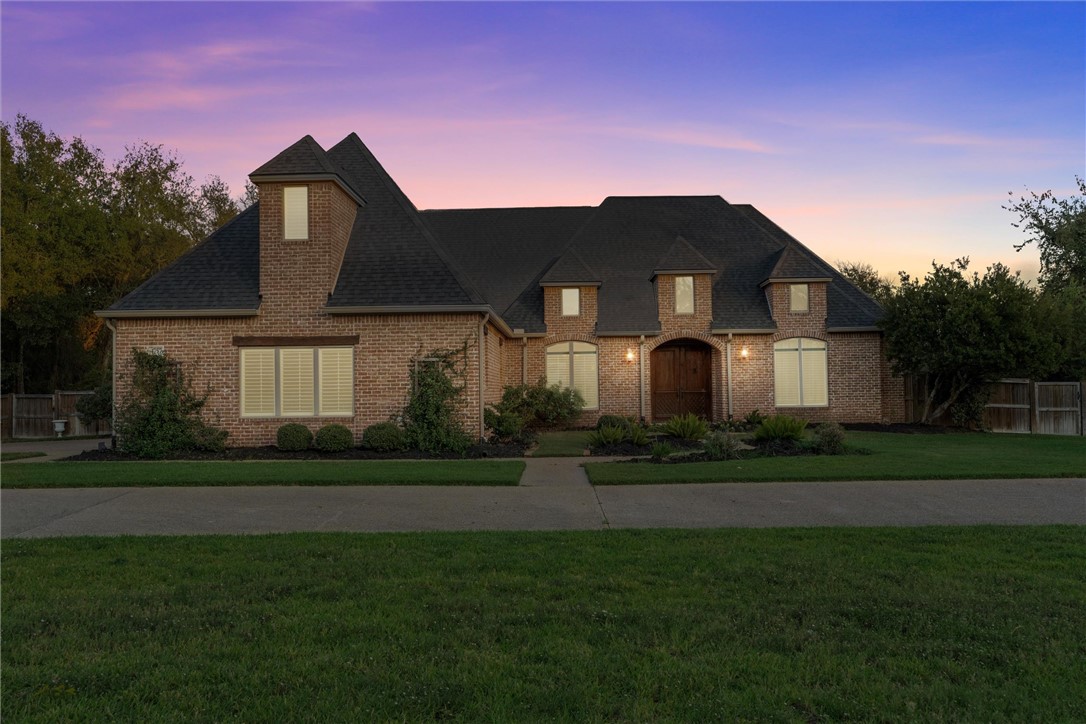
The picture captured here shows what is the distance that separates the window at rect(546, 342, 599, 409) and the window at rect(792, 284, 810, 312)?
6.32 metres

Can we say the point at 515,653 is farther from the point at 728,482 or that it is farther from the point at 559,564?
the point at 728,482

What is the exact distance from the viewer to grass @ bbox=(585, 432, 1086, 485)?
11.6m

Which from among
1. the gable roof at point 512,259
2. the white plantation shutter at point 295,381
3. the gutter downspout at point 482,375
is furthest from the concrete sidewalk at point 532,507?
the gable roof at point 512,259

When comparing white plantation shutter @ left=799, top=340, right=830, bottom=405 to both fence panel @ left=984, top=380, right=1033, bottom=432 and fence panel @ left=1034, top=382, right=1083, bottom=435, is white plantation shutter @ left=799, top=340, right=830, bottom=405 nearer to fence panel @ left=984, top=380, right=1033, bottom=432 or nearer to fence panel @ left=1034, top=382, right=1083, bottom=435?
fence panel @ left=984, top=380, right=1033, bottom=432

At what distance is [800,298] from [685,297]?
11.5ft

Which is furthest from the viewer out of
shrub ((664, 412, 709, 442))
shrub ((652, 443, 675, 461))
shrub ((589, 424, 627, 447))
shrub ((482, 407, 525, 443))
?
shrub ((482, 407, 525, 443))

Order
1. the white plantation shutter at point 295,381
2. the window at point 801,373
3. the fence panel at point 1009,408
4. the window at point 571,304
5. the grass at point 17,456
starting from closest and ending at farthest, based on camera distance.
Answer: the grass at point 17,456, the white plantation shutter at point 295,381, the fence panel at point 1009,408, the window at point 801,373, the window at point 571,304

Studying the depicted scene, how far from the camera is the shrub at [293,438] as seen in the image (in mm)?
16141

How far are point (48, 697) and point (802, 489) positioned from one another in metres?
9.34

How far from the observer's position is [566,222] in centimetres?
2723

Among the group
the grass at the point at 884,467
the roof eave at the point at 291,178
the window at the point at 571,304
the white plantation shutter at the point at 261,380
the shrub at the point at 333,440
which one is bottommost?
the grass at the point at 884,467

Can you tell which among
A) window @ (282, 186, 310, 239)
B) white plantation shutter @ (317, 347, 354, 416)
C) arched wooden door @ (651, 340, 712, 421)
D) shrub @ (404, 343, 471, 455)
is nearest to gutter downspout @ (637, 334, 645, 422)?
arched wooden door @ (651, 340, 712, 421)

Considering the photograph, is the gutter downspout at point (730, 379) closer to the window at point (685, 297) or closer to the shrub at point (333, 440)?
the window at point (685, 297)

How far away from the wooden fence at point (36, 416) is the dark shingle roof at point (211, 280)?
12159mm
